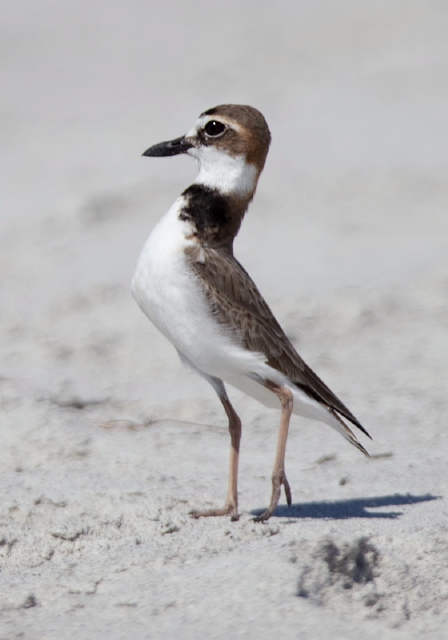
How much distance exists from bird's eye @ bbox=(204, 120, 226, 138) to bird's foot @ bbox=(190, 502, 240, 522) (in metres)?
1.64

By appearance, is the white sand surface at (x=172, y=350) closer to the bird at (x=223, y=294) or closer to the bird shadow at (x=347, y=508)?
the bird shadow at (x=347, y=508)

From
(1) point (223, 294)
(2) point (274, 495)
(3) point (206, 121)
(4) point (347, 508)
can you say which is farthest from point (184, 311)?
(4) point (347, 508)

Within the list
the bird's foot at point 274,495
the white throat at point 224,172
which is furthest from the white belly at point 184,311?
the bird's foot at point 274,495

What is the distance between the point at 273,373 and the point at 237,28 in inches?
356

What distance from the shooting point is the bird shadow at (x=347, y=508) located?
16.1ft

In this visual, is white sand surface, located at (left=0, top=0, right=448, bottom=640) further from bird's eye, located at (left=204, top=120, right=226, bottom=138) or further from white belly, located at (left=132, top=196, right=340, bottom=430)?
bird's eye, located at (left=204, top=120, right=226, bottom=138)

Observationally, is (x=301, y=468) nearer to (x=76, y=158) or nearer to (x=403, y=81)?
(x=76, y=158)

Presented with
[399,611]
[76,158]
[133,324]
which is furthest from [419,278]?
[399,611]

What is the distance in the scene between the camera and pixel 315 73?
39.3 feet

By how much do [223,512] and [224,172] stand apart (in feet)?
4.92

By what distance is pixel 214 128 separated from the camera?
202 inches

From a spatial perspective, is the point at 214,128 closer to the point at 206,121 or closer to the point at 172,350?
the point at 206,121

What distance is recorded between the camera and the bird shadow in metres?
4.92

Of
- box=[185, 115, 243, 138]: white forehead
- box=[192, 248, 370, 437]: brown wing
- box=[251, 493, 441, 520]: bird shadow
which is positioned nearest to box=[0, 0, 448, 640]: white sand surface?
box=[251, 493, 441, 520]: bird shadow
